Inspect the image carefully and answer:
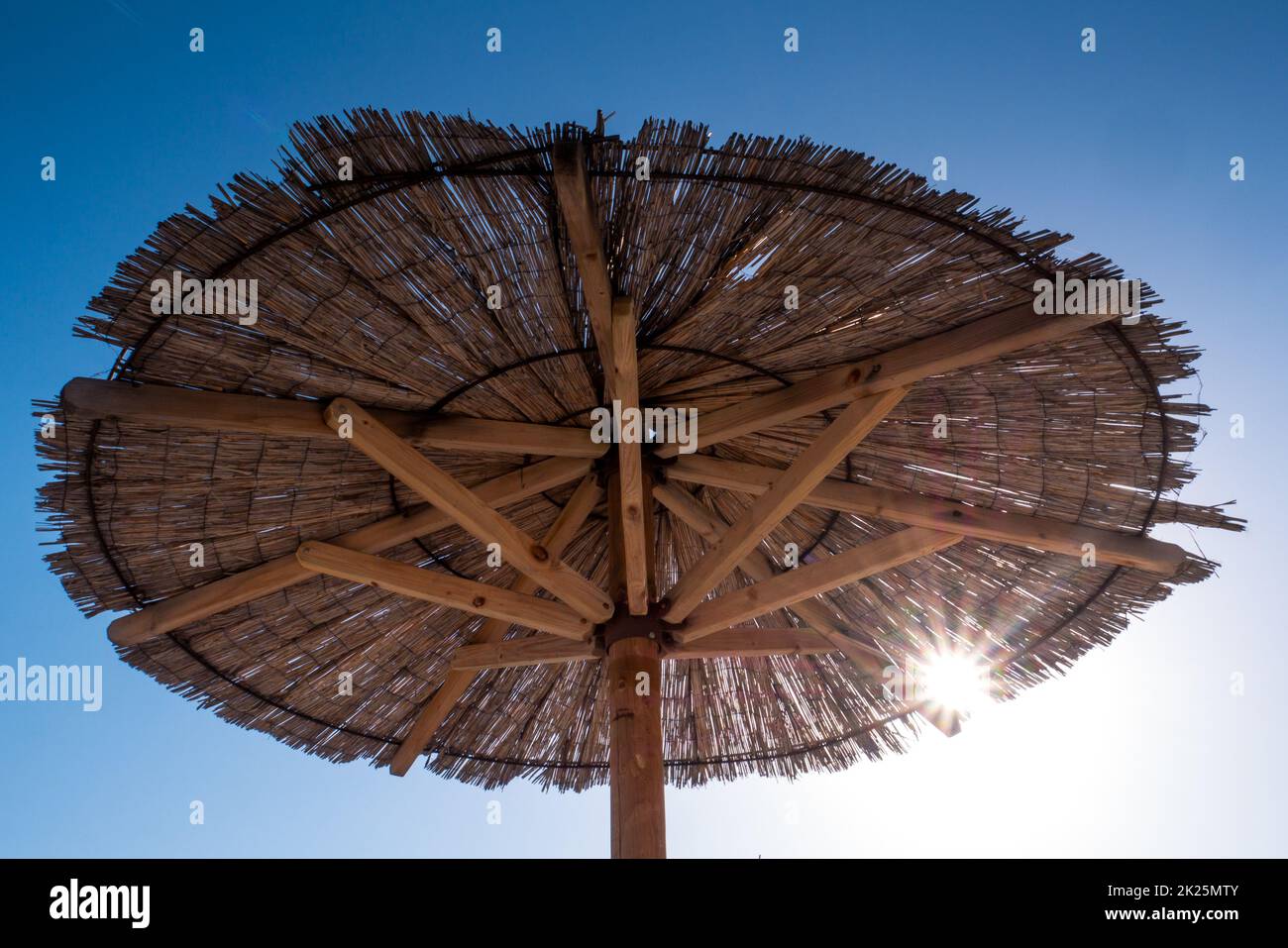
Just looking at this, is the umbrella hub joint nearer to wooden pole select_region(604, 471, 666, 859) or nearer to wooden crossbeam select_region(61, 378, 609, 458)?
wooden pole select_region(604, 471, 666, 859)

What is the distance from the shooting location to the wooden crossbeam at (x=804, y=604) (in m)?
5.58

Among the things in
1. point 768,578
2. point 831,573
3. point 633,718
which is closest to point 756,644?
point 768,578

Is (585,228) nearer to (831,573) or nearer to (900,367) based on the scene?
(900,367)

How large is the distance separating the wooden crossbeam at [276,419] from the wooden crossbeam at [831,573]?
1.01 metres

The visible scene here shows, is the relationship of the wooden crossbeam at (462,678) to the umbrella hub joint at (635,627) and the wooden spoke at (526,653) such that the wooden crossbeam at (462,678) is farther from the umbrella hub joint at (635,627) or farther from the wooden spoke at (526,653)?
the umbrella hub joint at (635,627)

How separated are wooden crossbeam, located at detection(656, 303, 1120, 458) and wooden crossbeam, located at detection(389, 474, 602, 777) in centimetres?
74

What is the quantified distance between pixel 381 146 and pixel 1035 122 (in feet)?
12.5

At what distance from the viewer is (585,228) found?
3.96 meters

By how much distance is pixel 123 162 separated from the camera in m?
6.03

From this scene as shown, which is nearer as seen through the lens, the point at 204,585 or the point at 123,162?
the point at 204,585

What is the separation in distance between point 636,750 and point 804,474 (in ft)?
4.36

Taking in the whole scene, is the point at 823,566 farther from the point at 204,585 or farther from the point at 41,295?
the point at 41,295

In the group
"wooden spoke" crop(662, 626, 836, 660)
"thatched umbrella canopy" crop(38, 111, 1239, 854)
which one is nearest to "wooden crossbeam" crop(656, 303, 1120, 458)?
"thatched umbrella canopy" crop(38, 111, 1239, 854)
